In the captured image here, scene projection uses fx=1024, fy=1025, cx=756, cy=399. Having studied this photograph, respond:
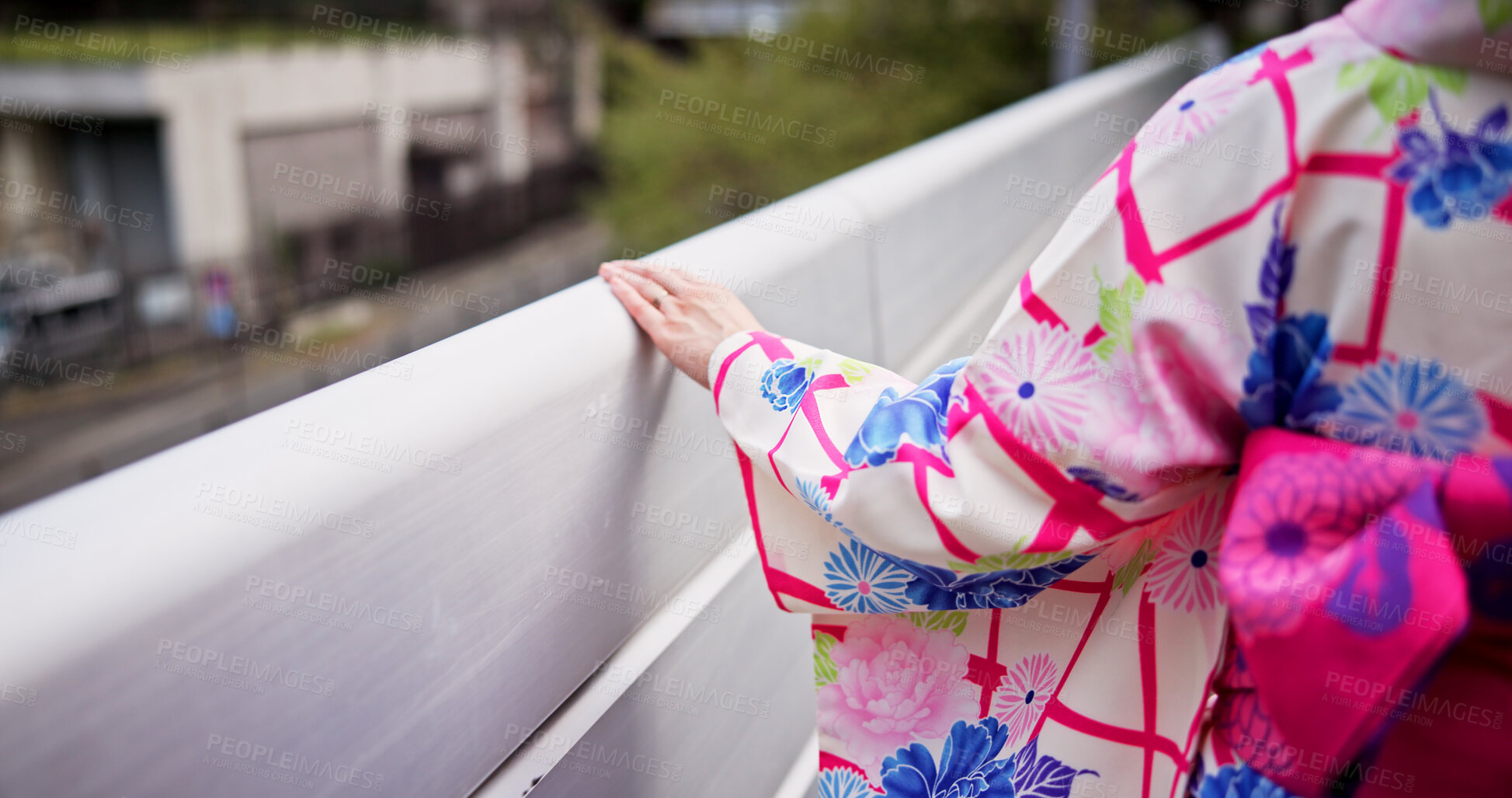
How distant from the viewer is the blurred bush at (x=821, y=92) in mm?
15430

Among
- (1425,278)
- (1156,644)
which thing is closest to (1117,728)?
(1156,644)

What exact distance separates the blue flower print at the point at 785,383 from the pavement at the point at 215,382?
9.54 metres

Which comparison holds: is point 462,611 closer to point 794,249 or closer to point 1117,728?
point 1117,728

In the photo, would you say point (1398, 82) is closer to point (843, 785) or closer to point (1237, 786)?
point (1237, 786)

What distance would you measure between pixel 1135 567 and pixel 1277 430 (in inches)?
8.5

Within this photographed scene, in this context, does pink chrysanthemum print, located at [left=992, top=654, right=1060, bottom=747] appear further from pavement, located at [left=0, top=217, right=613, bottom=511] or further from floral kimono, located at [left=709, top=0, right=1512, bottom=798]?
pavement, located at [left=0, top=217, right=613, bottom=511]

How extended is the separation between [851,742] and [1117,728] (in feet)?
0.77

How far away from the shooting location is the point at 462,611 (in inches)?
28.0

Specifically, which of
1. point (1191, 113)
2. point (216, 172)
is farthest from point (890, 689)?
point (216, 172)

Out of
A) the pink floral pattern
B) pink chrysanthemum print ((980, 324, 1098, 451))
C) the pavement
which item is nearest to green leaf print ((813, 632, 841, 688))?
the pink floral pattern

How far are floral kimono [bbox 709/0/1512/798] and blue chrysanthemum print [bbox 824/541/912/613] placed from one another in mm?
28

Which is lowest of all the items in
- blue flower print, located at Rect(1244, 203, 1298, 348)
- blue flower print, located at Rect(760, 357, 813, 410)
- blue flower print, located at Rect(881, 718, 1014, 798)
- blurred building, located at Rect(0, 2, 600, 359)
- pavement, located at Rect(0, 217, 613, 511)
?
pavement, located at Rect(0, 217, 613, 511)

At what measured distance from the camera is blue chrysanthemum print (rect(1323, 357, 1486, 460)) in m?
0.56

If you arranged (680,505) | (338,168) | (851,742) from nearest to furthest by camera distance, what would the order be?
(851,742) < (680,505) < (338,168)
